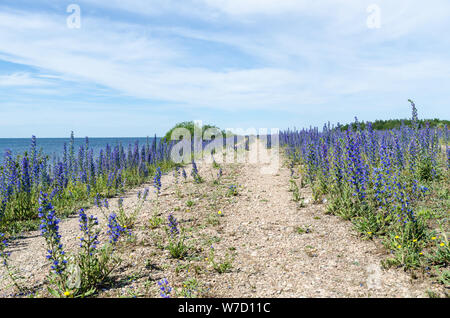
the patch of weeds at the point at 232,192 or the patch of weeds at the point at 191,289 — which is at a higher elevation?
the patch of weeds at the point at 232,192

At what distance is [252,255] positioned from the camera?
427cm

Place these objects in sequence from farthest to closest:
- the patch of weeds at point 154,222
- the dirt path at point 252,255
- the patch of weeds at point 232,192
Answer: the patch of weeds at point 232,192 → the patch of weeds at point 154,222 → the dirt path at point 252,255

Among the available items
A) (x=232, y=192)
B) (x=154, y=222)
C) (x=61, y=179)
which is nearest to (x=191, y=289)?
(x=154, y=222)

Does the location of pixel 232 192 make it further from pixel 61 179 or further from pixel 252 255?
pixel 61 179

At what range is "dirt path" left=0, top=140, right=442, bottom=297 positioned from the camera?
132 inches

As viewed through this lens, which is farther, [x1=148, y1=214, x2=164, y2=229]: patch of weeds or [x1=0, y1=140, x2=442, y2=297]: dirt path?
[x1=148, y1=214, x2=164, y2=229]: patch of weeds

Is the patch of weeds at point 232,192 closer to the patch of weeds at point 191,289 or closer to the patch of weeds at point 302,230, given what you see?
the patch of weeds at point 302,230

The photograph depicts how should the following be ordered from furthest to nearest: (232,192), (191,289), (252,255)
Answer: (232,192), (252,255), (191,289)

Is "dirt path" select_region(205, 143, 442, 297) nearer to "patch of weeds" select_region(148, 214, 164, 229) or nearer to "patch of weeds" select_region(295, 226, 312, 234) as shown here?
"patch of weeds" select_region(295, 226, 312, 234)

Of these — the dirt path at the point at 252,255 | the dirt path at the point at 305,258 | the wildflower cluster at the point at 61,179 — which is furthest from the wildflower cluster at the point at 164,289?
the wildflower cluster at the point at 61,179

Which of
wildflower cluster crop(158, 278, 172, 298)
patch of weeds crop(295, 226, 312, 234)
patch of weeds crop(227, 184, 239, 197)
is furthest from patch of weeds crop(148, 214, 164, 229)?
patch of weeds crop(295, 226, 312, 234)

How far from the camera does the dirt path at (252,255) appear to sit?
335 cm

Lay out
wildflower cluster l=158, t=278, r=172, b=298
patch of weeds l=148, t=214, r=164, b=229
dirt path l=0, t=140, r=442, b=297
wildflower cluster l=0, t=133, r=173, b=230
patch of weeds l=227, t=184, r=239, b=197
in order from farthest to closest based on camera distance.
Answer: patch of weeds l=227, t=184, r=239, b=197 < wildflower cluster l=0, t=133, r=173, b=230 < patch of weeds l=148, t=214, r=164, b=229 < dirt path l=0, t=140, r=442, b=297 < wildflower cluster l=158, t=278, r=172, b=298
